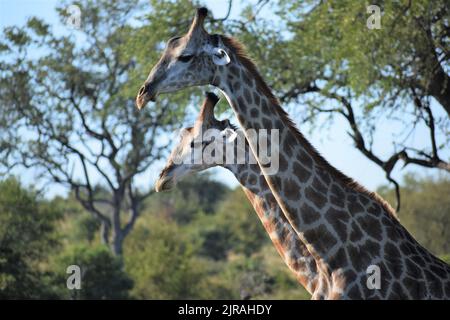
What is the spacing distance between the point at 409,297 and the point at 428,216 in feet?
86.5

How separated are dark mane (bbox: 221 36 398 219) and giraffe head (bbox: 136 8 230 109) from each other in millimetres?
171

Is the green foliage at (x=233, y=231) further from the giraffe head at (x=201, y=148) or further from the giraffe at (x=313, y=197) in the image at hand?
the giraffe at (x=313, y=197)

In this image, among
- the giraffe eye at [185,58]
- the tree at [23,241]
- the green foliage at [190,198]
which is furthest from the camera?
the green foliage at [190,198]

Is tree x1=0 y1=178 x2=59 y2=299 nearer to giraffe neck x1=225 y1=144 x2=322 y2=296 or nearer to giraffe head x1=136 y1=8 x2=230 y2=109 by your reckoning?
giraffe neck x1=225 y1=144 x2=322 y2=296

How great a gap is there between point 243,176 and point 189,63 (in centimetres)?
176

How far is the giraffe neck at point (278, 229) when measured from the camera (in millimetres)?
8266

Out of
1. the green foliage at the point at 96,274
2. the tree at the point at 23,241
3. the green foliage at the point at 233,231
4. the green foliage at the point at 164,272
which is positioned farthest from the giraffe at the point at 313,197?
the green foliage at the point at 233,231

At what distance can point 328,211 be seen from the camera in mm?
7574

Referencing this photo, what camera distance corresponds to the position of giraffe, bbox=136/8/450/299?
7.40m

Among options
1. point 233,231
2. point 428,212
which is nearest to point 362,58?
point 428,212

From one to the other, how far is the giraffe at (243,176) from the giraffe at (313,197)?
22.9 inches

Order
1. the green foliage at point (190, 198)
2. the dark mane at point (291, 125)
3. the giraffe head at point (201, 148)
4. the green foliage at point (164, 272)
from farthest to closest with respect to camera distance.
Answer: the green foliage at point (190, 198) → the green foliage at point (164, 272) → the giraffe head at point (201, 148) → the dark mane at point (291, 125)

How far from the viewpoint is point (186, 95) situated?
63.5 feet
